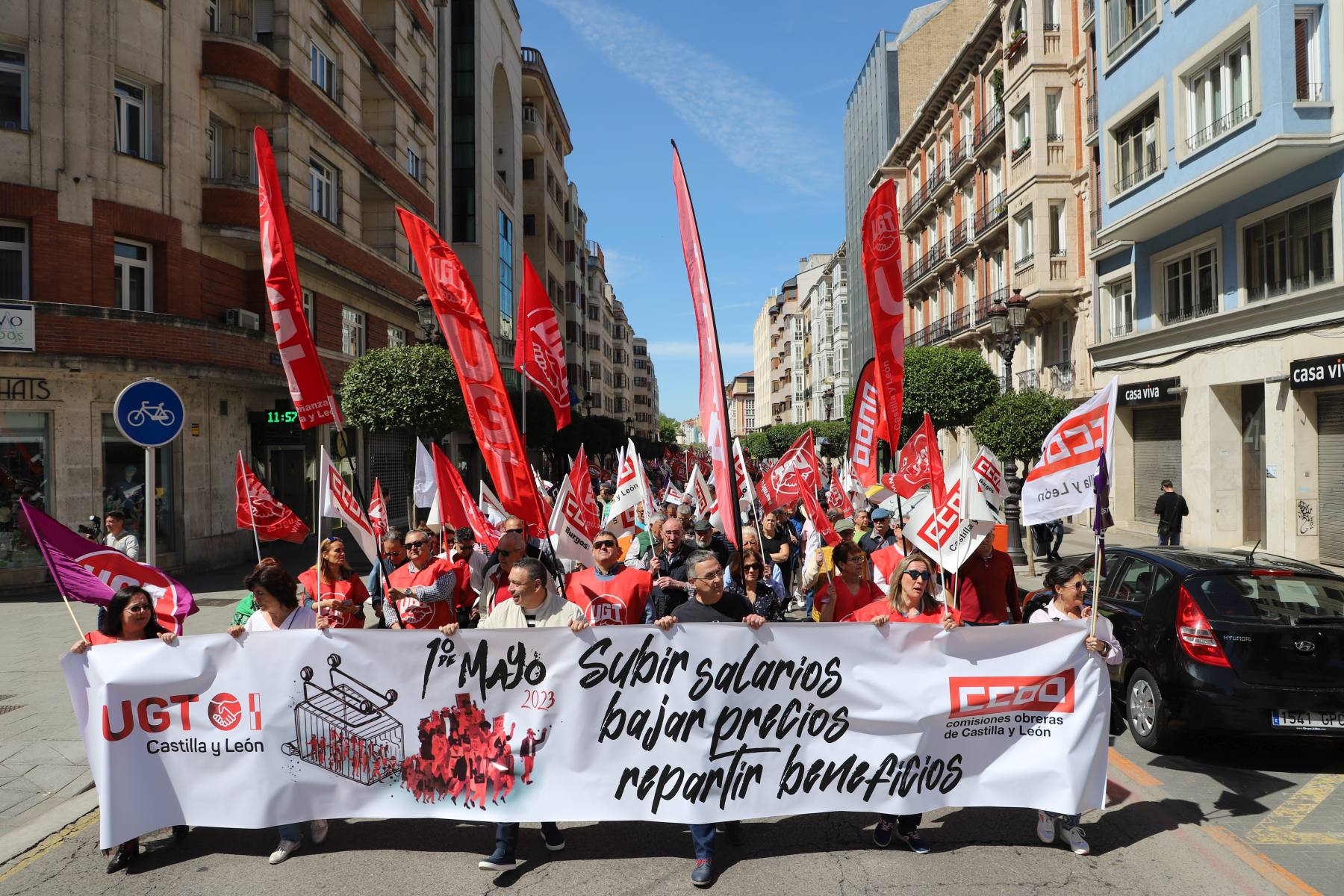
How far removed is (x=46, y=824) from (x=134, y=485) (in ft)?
43.6

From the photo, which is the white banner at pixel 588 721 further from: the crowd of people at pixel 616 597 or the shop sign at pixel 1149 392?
the shop sign at pixel 1149 392

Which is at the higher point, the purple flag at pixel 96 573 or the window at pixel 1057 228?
the window at pixel 1057 228

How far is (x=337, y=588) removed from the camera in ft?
21.0

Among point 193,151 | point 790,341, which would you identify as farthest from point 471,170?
point 790,341

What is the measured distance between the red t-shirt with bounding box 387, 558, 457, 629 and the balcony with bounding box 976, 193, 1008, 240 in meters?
30.0

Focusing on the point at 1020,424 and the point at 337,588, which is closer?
the point at 337,588

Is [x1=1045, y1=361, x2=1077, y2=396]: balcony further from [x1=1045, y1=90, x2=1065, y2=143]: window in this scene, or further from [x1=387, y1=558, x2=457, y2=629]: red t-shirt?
[x1=387, y1=558, x2=457, y2=629]: red t-shirt

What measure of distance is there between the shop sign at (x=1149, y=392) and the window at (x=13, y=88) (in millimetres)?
23232

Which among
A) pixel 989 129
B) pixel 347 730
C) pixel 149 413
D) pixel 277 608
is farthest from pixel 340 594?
pixel 989 129

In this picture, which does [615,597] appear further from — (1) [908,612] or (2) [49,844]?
(2) [49,844]

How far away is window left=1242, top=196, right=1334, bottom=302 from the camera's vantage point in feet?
50.3

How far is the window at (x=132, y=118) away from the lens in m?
16.7

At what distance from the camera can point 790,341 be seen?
341ft

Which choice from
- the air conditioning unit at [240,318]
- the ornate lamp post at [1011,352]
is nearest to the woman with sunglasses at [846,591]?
the ornate lamp post at [1011,352]
